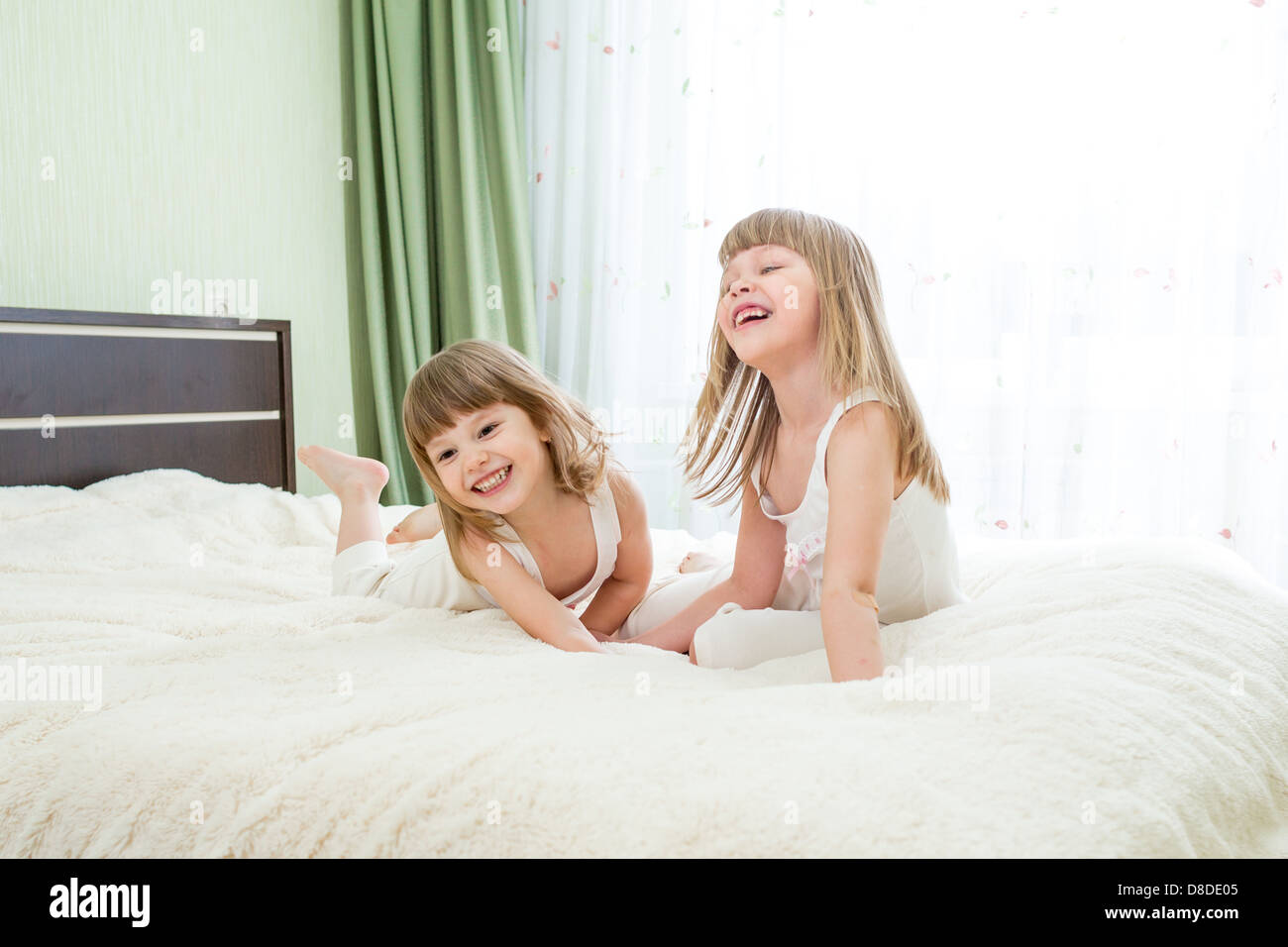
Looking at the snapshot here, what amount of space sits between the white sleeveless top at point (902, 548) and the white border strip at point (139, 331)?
74.5 inches

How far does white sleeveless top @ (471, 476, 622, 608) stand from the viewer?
1.47 metres

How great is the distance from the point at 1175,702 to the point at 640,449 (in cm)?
248

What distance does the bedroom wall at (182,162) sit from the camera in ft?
7.68

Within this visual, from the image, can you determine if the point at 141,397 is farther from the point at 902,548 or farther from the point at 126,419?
the point at 902,548

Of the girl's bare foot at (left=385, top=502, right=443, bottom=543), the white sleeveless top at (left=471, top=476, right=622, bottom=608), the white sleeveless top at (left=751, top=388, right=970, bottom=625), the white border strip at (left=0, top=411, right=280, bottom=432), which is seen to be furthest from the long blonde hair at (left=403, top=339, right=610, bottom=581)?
the white border strip at (left=0, top=411, right=280, bottom=432)

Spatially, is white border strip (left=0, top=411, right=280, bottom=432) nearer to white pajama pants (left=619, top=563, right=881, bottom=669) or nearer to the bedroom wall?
the bedroom wall

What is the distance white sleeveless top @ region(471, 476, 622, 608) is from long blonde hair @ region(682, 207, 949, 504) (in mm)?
179

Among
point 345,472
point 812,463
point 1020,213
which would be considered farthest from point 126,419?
point 1020,213

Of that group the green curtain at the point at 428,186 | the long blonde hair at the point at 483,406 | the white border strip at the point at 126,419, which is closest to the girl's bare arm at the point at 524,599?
the long blonde hair at the point at 483,406

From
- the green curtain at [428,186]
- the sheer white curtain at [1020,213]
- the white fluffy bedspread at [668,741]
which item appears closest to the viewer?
the white fluffy bedspread at [668,741]

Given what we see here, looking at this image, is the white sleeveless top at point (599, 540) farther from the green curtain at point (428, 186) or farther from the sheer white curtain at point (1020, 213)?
the green curtain at point (428, 186)

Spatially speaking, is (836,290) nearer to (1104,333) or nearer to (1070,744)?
(1070,744)

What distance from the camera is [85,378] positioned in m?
2.32
